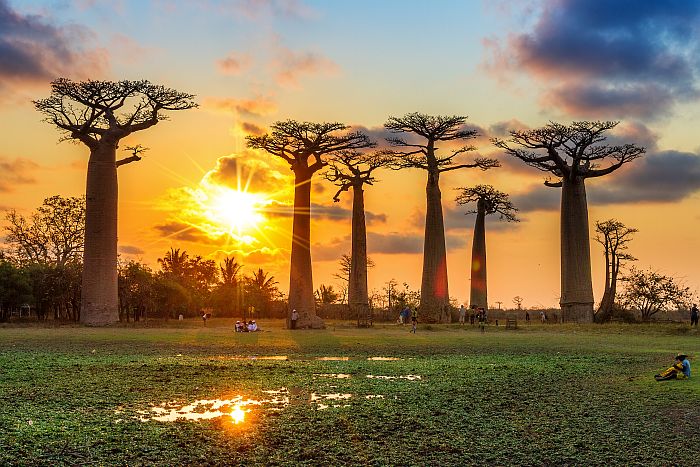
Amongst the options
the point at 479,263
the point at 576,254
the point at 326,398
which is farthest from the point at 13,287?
the point at 326,398

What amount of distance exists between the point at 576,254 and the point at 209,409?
39.9 metres

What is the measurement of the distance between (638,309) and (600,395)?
47.5m

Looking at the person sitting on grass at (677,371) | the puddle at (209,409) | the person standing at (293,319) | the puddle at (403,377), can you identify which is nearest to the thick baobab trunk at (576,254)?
the person standing at (293,319)

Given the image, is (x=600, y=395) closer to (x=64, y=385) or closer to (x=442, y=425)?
(x=442, y=425)

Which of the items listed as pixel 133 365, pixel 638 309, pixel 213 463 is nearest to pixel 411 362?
pixel 133 365

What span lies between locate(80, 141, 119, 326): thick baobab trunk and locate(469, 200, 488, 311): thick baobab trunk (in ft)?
89.9

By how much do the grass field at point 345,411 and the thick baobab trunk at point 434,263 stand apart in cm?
2997

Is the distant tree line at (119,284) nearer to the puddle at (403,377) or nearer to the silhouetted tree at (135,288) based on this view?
the silhouetted tree at (135,288)

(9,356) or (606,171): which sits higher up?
(606,171)

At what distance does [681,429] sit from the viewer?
911 cm

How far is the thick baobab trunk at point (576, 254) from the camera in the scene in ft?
154

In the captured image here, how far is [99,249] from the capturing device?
136 feet

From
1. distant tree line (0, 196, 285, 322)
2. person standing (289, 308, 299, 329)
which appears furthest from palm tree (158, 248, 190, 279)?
person standing (289, 308, 299, 329)

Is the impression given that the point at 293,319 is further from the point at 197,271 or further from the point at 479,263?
the point at 197,271
